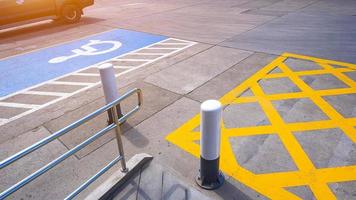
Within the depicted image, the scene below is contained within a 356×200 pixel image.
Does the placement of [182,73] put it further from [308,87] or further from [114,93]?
[308,87]

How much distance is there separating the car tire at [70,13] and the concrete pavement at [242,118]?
3.33 metres

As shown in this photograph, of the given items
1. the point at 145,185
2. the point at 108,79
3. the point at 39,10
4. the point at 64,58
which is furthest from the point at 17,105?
the point at 39,10

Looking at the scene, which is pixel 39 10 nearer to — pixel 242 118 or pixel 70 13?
pixel 70 13

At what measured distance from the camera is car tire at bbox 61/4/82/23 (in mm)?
12531

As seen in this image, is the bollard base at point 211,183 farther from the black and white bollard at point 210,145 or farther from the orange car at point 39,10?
the orange car at point 39,10

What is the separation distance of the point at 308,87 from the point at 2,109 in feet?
22.5

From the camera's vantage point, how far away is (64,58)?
27.6 ft

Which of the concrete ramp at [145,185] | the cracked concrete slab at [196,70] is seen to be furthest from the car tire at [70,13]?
A: the concrete ramp at [145,185]

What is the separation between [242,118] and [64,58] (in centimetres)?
640

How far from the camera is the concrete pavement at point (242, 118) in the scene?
355 cm

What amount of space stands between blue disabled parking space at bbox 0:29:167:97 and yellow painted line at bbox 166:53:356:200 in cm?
463

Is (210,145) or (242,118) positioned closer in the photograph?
(210,145)

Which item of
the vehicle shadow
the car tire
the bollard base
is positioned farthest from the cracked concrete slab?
the car tire

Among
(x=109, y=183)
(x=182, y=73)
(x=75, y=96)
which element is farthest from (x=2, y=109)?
(x=182, y=73)
